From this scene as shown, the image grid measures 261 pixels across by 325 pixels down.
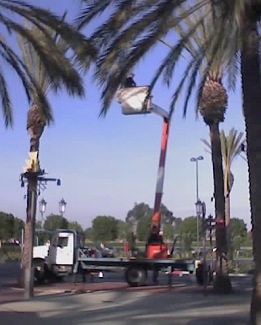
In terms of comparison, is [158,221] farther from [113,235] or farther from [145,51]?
[113,235]

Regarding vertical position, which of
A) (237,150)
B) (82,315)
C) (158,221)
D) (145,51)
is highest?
(237,150)

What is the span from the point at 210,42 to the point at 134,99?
15.9 feet

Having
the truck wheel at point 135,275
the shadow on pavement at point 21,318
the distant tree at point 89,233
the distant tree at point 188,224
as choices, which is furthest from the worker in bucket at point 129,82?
the distant tree at point 89,233

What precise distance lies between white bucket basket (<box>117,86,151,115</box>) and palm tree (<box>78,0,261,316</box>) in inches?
71.7

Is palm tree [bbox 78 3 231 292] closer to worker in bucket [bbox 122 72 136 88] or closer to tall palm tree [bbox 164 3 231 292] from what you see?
tall palm tree [bbox 164 3 231 292]

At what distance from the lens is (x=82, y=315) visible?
58.5 ft

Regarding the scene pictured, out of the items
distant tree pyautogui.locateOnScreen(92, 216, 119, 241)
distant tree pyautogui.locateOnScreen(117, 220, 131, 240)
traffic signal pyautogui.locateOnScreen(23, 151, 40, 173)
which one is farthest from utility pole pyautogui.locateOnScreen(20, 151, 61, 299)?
distant tree pyautogui.locateOnScreen(92, 216, 119, 241)

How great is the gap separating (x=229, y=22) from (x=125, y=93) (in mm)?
4840

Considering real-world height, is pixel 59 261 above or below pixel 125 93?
below

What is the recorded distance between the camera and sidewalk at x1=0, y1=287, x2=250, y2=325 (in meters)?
16.5

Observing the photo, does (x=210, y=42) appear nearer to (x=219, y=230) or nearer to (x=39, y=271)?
(x=219, y=230)

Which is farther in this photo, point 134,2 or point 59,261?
point 59,261

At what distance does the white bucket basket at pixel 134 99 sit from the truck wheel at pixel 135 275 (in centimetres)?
956

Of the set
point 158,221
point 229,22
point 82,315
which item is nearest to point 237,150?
point 158,221
